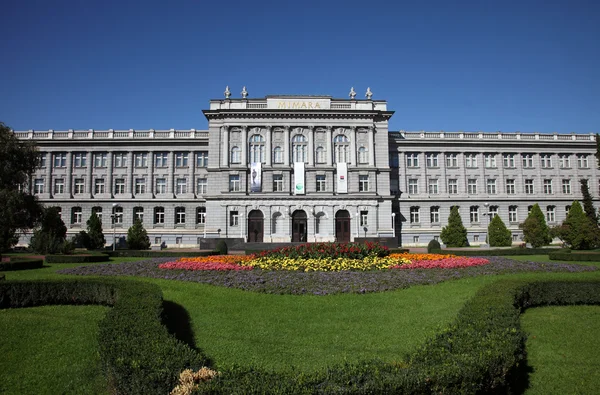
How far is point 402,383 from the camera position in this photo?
17.0ft

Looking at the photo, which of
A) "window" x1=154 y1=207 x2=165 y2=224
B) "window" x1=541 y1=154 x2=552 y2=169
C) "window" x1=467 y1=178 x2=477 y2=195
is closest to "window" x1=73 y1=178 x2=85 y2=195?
"window" x1=154 y1=207 x2=165 y2=224

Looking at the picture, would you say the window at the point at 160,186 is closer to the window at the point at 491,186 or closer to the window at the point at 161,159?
the window at the point at 161,159

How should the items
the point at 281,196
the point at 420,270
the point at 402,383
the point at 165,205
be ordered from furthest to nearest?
1. the point at 165,205
2. the point at 281,196
3. the point at 420,270
4. the point at 402,383

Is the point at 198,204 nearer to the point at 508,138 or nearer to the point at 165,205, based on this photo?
the point at 165,205

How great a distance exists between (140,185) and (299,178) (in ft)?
71.6

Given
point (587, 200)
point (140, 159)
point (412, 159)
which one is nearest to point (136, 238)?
point (140, 159)

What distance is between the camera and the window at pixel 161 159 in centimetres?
A: 5469

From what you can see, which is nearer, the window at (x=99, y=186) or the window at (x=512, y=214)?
the window at (x=99, y=186)

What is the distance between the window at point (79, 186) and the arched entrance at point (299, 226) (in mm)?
28715

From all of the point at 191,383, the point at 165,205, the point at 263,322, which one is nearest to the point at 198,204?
the point at 165,205

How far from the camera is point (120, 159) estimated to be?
180ft

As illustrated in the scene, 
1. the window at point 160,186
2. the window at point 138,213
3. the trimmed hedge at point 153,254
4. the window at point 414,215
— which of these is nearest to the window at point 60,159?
the window at point 138,213

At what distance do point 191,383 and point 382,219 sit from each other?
45104 millimetres

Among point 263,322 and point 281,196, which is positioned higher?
point 281,196
